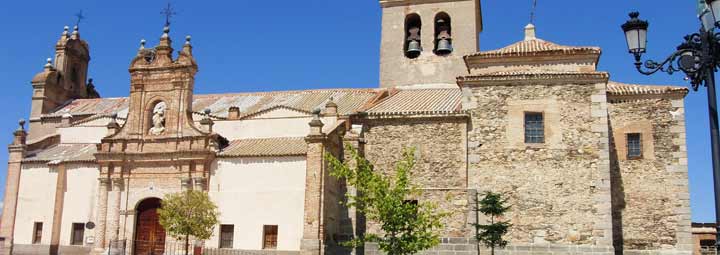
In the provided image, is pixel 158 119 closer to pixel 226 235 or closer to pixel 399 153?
pixel 226 235

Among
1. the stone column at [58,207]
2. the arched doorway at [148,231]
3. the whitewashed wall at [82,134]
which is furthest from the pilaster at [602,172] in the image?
the whitewashed wall at [82,134]

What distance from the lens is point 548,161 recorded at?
834 inches

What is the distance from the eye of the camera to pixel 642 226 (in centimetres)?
2198

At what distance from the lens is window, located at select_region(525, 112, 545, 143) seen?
21578 mm

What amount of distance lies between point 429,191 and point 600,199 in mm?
5027

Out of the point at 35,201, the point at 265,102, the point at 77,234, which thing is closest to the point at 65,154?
the point at 35,201

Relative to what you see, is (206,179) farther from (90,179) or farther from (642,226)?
(642,226)

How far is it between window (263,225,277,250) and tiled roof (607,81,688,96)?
11.8 meters

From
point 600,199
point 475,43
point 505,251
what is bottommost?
point 505,251

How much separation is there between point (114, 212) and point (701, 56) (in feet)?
72.1

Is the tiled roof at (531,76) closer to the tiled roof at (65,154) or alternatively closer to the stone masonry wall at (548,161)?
the stone masonry wall at (548,161)

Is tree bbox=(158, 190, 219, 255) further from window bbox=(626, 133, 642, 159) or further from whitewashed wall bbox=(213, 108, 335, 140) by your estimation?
window bbox=(626, 133, 642, 159)

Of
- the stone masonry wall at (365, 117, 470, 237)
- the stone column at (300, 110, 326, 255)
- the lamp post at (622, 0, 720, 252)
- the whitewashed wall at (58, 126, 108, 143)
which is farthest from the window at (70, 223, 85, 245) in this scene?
the lamp post at (622, 0, 720, 252)

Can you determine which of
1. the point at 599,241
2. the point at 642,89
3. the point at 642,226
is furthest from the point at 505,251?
the point at 642,89
